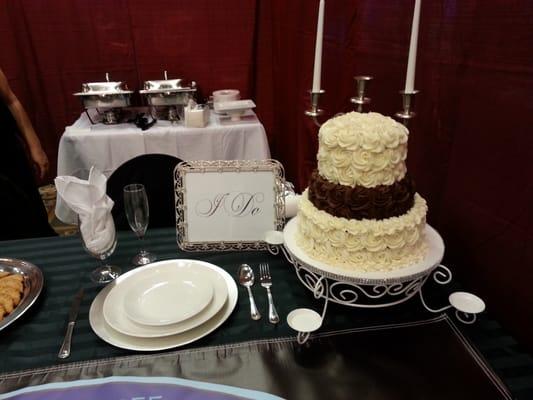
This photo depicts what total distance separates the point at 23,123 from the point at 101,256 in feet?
4.88

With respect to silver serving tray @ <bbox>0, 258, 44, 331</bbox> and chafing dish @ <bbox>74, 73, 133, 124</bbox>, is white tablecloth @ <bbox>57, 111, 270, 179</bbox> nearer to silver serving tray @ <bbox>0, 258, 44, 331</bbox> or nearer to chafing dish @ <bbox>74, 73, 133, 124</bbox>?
chafing dish @ <bbox>74, 73, 133, 124</bbox>

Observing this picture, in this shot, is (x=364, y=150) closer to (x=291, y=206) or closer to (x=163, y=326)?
(x=291, y=206)

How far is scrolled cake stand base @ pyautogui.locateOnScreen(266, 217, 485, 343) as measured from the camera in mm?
771

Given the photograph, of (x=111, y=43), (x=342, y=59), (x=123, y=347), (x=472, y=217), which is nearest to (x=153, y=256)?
(x=123, y=347)

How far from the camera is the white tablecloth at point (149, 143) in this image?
2.30 meters

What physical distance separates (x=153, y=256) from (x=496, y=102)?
0.88 m

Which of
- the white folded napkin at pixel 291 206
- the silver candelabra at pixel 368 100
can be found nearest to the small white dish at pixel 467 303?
the silver candelabra at pixel 368 100

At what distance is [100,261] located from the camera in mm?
1050

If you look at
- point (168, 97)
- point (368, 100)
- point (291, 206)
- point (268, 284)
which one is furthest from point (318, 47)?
point (168, 97)

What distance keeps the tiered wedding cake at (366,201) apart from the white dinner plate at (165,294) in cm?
28

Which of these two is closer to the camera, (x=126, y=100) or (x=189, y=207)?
(x=189, y=207)

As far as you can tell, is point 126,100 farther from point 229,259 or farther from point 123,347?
point 123,347

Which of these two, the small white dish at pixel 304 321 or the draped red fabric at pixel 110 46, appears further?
the draped red fabric at pixel 110 46

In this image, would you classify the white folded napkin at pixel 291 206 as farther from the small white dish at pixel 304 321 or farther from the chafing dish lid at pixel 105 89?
the chafing dish lid at pixel 105 89
